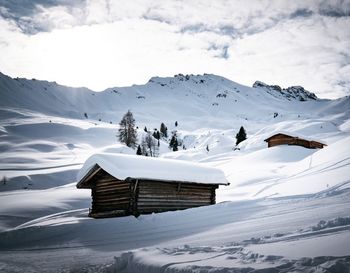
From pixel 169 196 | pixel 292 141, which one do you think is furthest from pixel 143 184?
pixel 292 141

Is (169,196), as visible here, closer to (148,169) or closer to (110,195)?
(148,169)

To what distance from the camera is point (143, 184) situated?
17422mm

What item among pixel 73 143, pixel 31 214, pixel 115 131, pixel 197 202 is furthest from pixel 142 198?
pixel 115 131

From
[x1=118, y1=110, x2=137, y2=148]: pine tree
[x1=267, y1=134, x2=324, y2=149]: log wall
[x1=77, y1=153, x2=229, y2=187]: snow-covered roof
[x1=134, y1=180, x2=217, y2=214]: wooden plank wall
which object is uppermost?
[x1=118, y1=110, x2=137, y2=148]: pine tree

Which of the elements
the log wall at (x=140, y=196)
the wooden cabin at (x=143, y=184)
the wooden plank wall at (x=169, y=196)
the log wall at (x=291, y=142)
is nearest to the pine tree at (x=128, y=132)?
A: the log wall at (x=291, y=142)

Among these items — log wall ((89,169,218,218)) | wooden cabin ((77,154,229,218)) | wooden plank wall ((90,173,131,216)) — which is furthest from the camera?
wooden plank wall ((90,173,131,216))

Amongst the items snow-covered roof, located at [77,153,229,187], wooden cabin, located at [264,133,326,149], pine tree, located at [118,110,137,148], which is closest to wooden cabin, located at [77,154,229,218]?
snow-covered roof, located at [77,153,229,187]

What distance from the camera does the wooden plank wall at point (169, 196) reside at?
17.3 meters

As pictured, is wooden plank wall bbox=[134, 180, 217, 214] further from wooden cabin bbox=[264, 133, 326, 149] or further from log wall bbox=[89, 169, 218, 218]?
wooden cabin bbox=[264, 133, 326, 149]

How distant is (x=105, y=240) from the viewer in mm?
13156

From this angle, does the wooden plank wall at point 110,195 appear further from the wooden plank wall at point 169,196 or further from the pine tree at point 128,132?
the pine tree at point 128,132

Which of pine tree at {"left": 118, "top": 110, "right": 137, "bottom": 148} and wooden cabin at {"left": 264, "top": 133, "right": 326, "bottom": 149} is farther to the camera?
pine tree at {"left": 118, "top": 110, "right": 137, "bottom": 148}

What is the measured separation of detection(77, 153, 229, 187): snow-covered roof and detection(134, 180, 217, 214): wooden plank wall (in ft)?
1.97

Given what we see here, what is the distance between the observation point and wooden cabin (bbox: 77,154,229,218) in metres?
17.0
